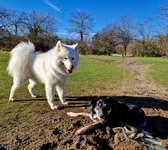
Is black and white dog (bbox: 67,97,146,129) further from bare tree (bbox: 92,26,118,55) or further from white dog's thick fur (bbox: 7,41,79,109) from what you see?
bare tree (bbox: 92,26,118,55)

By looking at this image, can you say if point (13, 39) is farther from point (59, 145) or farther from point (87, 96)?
point (59, 145)

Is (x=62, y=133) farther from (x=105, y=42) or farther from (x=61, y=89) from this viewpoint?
(x=105, y=42)

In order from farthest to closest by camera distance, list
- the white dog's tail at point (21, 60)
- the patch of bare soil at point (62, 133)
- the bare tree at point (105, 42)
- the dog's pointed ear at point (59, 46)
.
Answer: the bare tree at point (105, 42), the white dog's tail at point (21, 60), the dog's pointed ear at point (59, 46), the patch of bare soil at point (62, 133)

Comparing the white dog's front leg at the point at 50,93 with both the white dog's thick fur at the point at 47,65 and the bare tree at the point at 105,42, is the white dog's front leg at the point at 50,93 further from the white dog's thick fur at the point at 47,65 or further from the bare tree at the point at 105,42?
the bare tree at the point at 105,42

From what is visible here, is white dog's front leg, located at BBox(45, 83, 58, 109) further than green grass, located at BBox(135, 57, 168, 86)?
No

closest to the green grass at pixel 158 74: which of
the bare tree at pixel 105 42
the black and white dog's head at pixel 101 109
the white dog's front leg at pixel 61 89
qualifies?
the white dog's front leg at pixel 61 89

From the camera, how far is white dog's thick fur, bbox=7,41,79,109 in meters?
6.12

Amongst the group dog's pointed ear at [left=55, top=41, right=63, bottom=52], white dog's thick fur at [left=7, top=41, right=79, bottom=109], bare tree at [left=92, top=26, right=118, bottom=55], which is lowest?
bare tree at [left=92, top=26, right=118, bottom=55]

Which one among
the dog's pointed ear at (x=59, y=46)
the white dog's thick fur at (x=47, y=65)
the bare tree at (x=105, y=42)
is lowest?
the bare tree at (x=105, y=42)

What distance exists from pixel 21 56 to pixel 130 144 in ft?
11.3

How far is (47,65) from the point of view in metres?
6.55

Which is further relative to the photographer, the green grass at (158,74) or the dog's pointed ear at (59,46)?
the green grass at (158,74)

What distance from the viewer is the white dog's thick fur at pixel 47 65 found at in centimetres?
612

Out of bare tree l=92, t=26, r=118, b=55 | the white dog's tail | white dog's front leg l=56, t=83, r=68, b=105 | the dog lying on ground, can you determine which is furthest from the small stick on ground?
bare tree l=92, t=26, r=118, b=55
